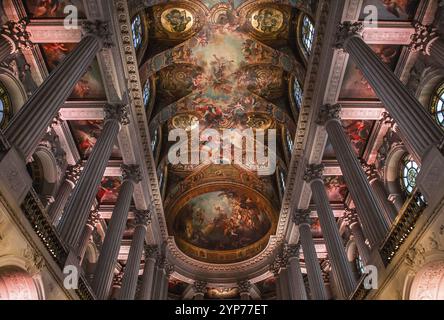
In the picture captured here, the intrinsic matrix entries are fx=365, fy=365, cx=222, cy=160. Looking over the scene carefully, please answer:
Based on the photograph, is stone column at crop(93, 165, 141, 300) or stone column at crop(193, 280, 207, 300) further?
stone column at crop(193, 280, 207, 300)

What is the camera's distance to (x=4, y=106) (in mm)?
13422

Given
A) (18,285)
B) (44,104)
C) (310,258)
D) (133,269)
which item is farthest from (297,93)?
(18,285)

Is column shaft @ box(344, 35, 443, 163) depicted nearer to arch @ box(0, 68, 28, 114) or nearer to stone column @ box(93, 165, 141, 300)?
stone column @ box(93, 165, 141, 300)

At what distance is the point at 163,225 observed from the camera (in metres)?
20.9

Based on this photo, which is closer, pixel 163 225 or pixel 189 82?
pixel 189 82

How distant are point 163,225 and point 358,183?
42.6 ft

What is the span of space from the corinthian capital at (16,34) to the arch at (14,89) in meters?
1.47

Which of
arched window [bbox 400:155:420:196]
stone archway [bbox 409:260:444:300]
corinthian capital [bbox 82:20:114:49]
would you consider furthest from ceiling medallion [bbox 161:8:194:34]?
stone archway [bbox 409:260:444:300]

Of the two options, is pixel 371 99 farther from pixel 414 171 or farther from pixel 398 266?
pixel 398 266

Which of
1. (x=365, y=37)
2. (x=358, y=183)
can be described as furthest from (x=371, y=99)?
(x=358, y=183)

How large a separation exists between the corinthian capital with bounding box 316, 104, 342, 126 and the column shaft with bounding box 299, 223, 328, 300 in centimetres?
562

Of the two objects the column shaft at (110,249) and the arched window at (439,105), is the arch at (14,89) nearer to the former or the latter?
the column shaft at (110,249)

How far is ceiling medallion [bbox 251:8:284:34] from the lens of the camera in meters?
17.0

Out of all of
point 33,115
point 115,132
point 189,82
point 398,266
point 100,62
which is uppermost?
point 189,82
